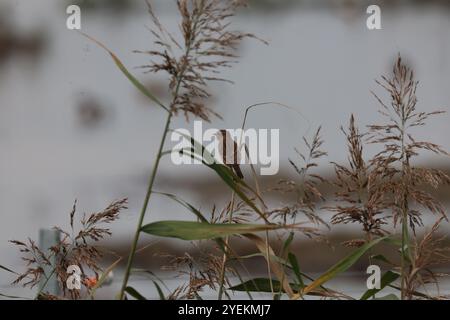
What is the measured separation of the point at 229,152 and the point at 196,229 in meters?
0.18

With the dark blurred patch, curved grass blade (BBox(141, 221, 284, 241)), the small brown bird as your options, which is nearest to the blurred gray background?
the dark blurred patch

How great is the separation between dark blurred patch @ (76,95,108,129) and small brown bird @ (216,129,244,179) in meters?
1.33

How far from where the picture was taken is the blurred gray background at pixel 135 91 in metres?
2.22

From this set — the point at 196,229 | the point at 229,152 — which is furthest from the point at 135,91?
the point at 196,229

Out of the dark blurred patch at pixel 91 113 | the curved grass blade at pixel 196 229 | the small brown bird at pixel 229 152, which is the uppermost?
the dark blurred patch at pixel 91 113

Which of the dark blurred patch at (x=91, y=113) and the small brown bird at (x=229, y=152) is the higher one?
the dark blurred patch at (x=91, y=113)

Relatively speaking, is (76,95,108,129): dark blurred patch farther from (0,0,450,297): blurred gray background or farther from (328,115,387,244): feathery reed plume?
(328,115,387,244): feathery reed plume

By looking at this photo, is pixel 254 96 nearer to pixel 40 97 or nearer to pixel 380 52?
pixel 380 52

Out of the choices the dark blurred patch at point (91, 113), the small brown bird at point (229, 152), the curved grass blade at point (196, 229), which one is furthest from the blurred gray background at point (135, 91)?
the curved grass blade at point (196, 229)

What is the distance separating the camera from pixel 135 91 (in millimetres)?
2314

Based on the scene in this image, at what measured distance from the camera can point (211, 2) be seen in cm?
82

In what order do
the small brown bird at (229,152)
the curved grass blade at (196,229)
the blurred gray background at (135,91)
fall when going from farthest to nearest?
the blurred gray background at (135,91)
the small brown bird at (229,152)
the curved grass blade at (196,229)

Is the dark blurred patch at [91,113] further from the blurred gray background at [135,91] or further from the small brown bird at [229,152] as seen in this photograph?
the small brown bird at [229,152]
